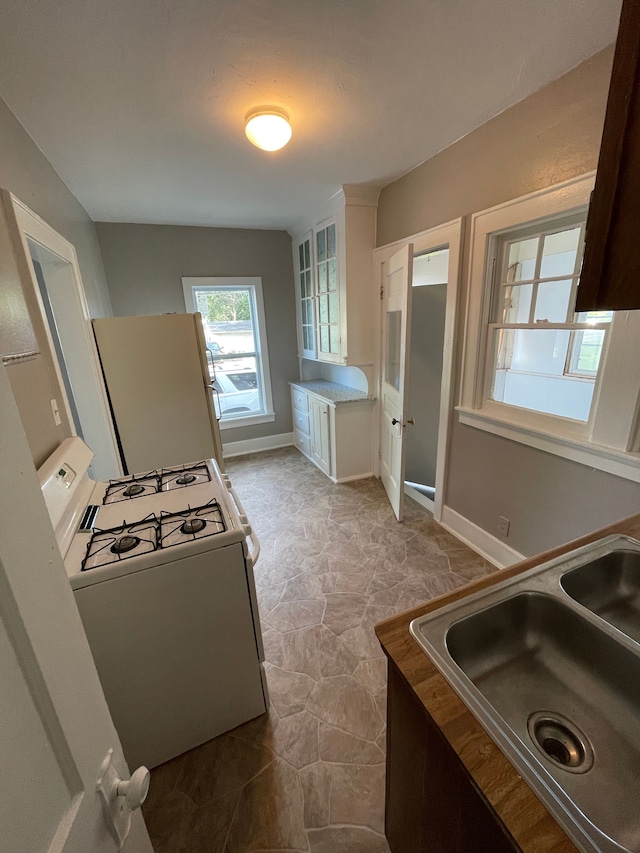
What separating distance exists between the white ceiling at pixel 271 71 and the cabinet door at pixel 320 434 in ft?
6.69

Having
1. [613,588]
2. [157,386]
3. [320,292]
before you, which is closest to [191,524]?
[613,588]

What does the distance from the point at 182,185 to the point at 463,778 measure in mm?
3386

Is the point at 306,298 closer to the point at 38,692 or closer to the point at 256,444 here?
the point at 256,444

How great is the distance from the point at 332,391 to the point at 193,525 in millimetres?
2653

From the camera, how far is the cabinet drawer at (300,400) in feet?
13.0

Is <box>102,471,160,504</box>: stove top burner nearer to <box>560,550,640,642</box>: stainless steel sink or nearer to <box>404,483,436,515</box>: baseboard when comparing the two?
<box>560,550,640,642</box>: stainless steel sink

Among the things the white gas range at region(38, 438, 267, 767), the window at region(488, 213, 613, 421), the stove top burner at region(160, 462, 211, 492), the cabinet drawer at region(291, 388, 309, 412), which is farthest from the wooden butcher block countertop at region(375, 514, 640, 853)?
the cabinet drawer at region(291, 388, 309, 412)

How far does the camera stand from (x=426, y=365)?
3549 millimetres

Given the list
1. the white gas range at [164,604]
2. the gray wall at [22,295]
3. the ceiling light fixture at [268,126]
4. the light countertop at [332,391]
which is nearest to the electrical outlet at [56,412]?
the gray wall at [22,295]

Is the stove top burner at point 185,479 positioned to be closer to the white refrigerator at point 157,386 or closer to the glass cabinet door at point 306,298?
the white refrigerator at point 157,386

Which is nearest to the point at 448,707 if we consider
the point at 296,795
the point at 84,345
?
the point at 296,795

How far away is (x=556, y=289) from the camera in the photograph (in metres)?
2.42

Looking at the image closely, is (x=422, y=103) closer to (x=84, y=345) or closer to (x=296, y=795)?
(x=84, y=345)

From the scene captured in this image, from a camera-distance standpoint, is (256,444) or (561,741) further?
(256,444)
